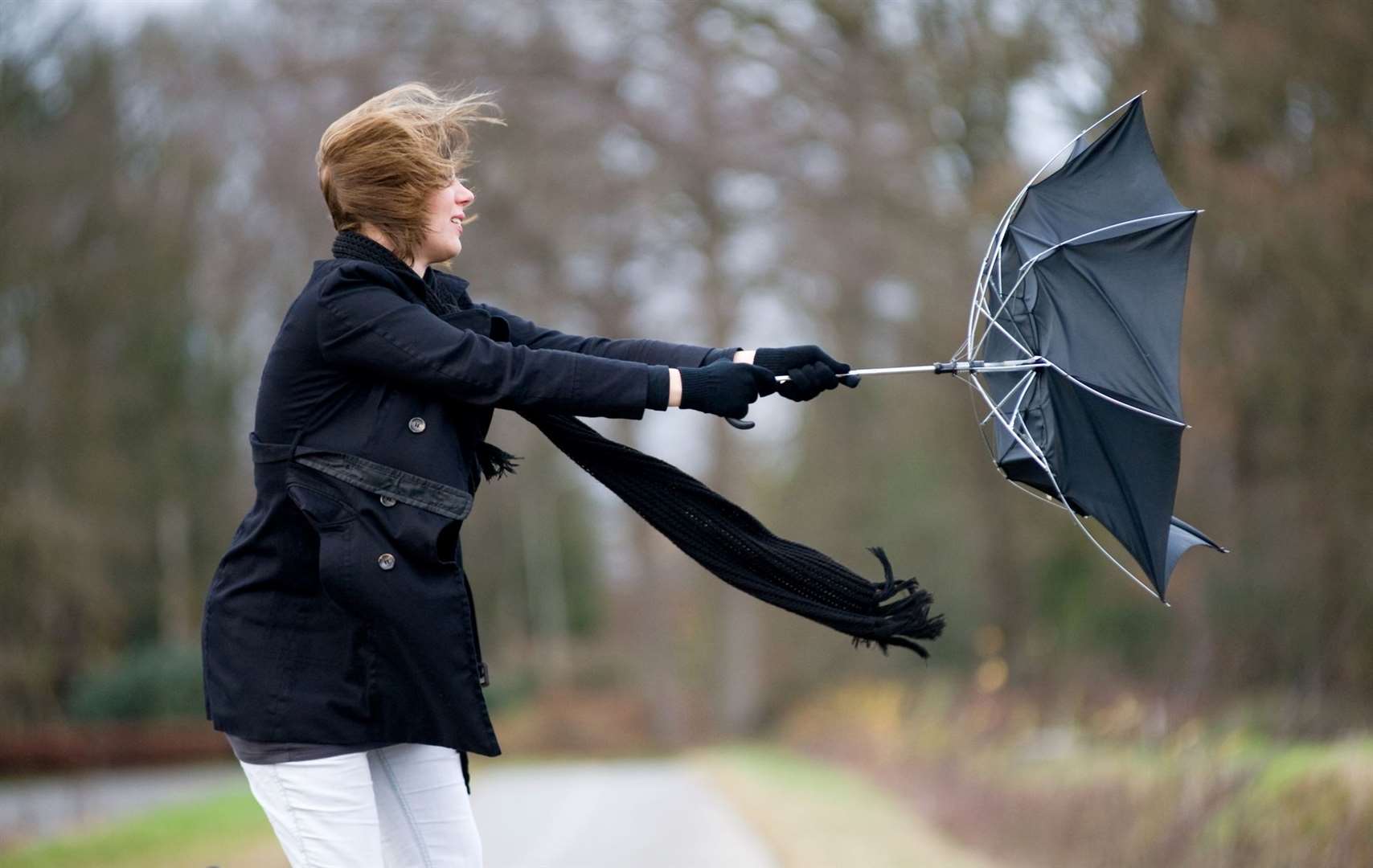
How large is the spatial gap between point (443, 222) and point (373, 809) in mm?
1250

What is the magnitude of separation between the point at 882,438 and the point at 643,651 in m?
9.22

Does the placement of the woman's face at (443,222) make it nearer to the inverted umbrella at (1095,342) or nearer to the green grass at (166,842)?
the inverted umbrella at (1095,342)

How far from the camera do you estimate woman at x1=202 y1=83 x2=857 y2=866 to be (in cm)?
295

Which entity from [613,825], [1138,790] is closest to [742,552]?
[1138,790]

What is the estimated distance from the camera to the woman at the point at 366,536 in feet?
9.68

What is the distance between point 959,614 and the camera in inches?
953

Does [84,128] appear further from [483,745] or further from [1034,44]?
[483,745]

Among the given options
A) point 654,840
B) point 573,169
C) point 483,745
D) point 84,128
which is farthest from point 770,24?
point 483,745

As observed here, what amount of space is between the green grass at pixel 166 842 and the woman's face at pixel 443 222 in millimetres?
6483

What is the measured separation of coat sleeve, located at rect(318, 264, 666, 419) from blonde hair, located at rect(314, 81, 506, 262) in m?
0.18

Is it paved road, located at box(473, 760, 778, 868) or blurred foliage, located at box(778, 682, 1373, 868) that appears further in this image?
paved road, located at box(473, 760, 778, 868)

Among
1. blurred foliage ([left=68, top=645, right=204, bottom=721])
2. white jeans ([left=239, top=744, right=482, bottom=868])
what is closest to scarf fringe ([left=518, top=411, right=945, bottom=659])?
white jeans ([left=239, top=744, right=482, bottom=868])

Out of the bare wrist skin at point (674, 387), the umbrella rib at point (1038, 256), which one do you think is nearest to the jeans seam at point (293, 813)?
the bare wrist skin at point (674, 387)

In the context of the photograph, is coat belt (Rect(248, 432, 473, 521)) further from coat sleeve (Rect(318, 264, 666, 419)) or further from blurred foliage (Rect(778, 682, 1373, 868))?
blurred foliage (Rect(778, 682, 1373, 868))
